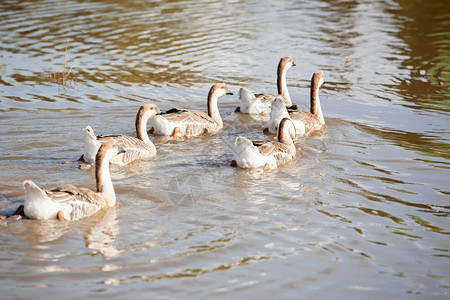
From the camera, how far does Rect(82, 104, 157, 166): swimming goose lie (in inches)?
430

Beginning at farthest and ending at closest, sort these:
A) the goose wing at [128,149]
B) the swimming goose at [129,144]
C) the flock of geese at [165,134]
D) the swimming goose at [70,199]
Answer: the goose wing at [128,149], the swimming goose at [129,144], the flock of geese at [165,134], the swimming goose at [70,199]

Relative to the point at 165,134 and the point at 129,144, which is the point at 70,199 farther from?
the point at 165,134

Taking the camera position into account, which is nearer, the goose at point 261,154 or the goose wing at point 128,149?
the goose at point 261,154

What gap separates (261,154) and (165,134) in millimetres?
2961

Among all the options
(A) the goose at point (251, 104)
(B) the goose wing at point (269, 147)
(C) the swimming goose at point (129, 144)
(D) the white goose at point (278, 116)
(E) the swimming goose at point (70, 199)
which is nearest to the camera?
(E) the swimming goose at point (70, 199)

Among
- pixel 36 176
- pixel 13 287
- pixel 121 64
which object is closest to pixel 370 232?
pixel 13 287

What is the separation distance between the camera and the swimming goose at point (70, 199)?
27.6ft

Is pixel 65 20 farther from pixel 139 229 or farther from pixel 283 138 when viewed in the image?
pixel 139 229

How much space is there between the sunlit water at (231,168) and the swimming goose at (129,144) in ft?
0.76

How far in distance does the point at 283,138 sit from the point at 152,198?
339 centimetres

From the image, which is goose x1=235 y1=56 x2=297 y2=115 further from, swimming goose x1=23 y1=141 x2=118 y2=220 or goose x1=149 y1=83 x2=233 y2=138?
swimming goose x1=23 y1=141 x2=118 y2=220

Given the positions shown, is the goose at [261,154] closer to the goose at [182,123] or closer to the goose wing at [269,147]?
the goose wing at [269,147]

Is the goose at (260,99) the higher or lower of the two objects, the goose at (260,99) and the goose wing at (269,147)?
the higher

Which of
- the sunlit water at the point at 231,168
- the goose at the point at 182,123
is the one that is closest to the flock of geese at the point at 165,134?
the goose at the point at 182,123
